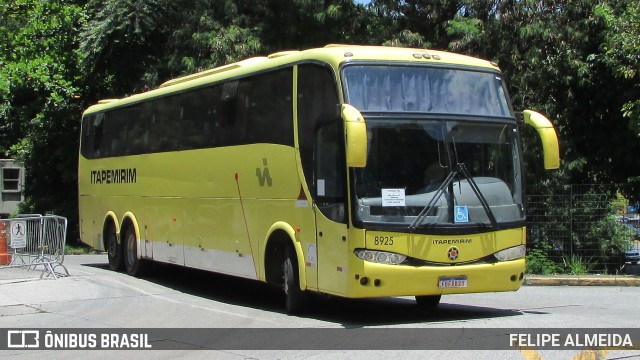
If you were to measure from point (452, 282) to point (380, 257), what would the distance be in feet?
3.50

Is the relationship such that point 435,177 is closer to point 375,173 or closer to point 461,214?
point 461,214

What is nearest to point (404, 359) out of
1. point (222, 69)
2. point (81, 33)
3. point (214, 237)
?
point (214, 237)

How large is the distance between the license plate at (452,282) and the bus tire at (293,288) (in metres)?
2.16

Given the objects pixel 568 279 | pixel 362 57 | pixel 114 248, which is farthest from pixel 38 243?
pixel 568 279

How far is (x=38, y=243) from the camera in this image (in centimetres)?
1780

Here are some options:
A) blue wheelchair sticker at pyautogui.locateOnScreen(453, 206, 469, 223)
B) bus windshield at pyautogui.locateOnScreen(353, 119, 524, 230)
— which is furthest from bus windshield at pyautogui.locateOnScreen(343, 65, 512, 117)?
blue wheelchair sticker at pyautogui.locateOnScreen(453, 206, 469, 223)

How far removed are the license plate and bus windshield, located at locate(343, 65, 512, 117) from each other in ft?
7.21

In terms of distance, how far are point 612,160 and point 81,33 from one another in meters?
18.4

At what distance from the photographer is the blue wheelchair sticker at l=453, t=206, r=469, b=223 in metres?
10.9

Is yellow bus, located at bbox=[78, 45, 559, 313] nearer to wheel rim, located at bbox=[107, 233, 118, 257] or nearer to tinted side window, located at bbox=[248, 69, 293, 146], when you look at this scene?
tinted side window, located at bbox=[248, 69, 293, 146]

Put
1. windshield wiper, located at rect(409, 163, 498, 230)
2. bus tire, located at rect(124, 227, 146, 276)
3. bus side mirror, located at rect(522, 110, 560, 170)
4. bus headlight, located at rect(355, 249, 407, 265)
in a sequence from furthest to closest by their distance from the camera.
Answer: bus tire, located at rect(124, 227, 146, 276)
bus side mirror, located at rect(522, 110, 560, 170)
windshield wiper, located at rect(409, 163, 498, 230)
bus headlight, located at rect(355, 249, 407, 265)

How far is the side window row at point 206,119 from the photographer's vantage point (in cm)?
1266

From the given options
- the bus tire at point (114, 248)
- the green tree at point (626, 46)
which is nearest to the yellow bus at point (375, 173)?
the bus tire at point (114, 248)

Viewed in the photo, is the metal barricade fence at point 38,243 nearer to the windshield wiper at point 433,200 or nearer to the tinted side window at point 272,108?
the tinted side window at point 272,108
